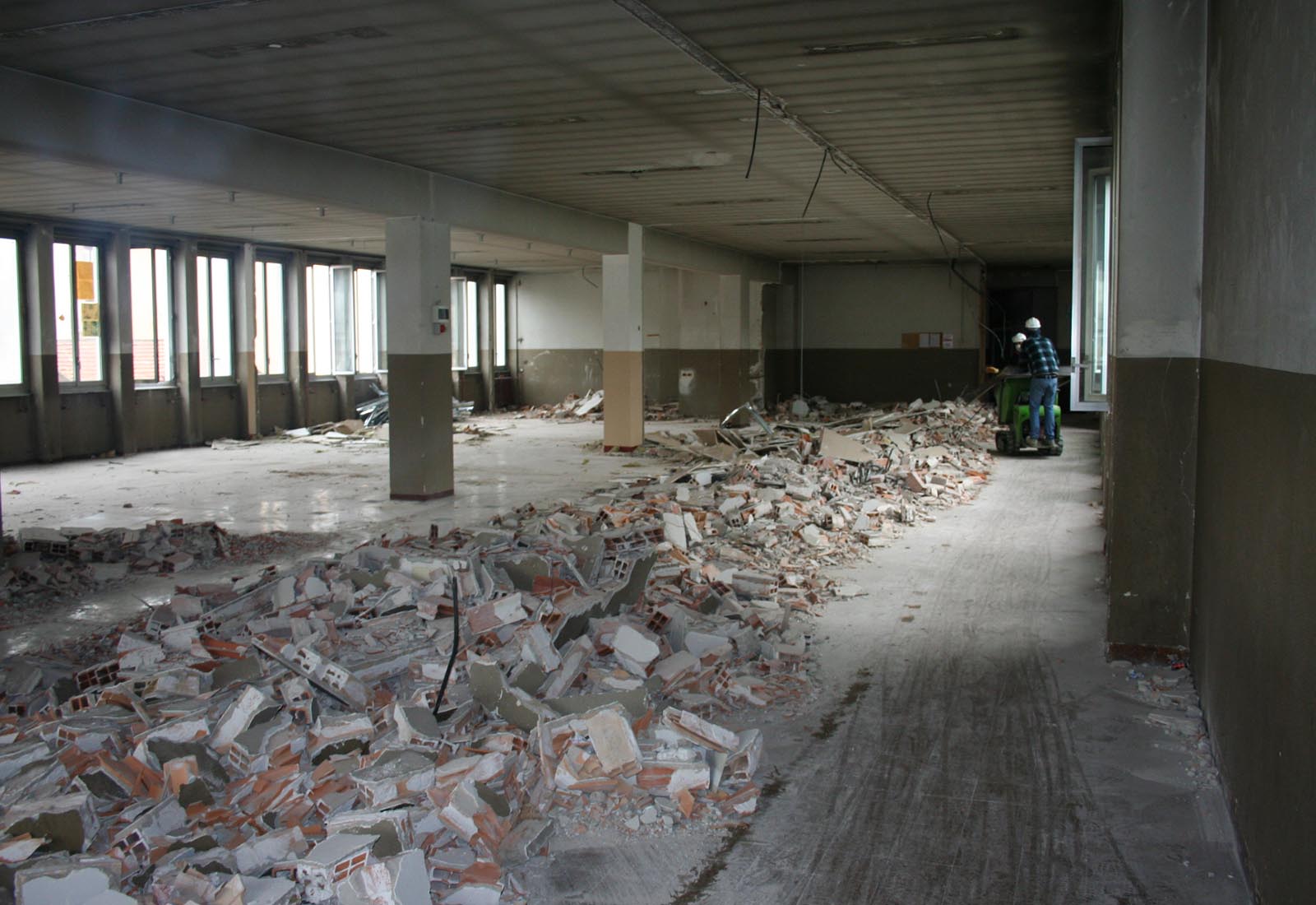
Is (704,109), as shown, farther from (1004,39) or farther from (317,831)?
(317,831)

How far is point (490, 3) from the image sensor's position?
570 cm

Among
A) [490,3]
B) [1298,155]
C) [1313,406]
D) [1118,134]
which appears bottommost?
[1313,406]

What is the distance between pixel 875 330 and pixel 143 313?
15.6 metres

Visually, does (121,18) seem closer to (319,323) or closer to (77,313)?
(77,313)

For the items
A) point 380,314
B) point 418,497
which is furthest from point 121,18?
point 380,314

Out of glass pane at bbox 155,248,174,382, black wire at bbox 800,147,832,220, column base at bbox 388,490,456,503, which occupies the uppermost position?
black wire at bbox 800,147,832,220

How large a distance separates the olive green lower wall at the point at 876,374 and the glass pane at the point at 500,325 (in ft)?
21.6

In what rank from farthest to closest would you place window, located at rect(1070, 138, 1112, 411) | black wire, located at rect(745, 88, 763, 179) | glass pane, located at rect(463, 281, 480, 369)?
glass pane, located at rect(463, 281, 480, 369) < black wire, located at rect(745, 88, 763, 179) < window, located at rect(1070, 138, 1112, 411)

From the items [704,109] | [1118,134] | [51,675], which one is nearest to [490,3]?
[704,109]

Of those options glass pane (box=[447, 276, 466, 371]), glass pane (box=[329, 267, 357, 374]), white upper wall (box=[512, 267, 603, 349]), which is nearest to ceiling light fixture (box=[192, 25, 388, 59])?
glass pane (box=[329, 267, 357, 374])

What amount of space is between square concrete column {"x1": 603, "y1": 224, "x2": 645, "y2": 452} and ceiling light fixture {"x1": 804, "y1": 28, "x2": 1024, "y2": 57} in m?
9.80

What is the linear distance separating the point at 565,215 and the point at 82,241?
7.07 metres

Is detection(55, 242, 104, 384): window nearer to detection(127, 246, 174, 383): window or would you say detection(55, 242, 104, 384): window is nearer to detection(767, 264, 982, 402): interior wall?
detection(127, 246, 174, 383): window

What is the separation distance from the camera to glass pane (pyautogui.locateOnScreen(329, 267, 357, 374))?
68.1 ft
